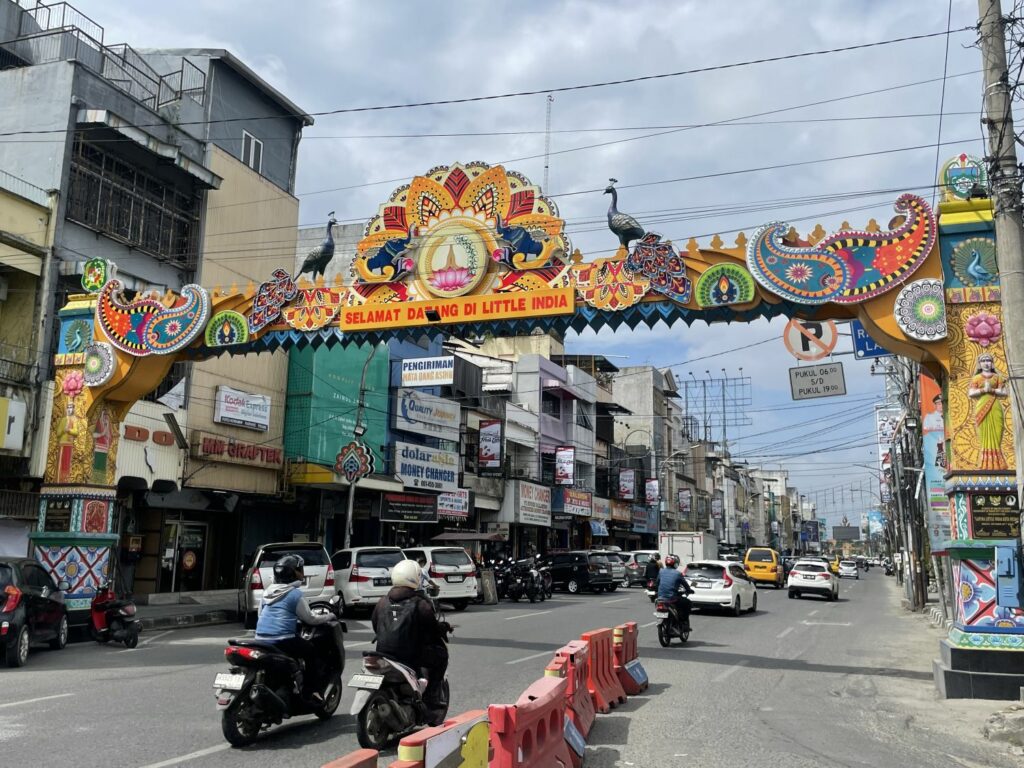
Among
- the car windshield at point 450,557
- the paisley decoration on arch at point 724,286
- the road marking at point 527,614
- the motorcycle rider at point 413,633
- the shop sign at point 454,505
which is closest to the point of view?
the motorcycle rider at point 413,633

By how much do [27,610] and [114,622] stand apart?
2287mm

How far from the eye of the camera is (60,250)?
67.7 feet

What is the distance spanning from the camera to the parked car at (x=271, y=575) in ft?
58.4

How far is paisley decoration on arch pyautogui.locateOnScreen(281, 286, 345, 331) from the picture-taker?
1532 centimetres

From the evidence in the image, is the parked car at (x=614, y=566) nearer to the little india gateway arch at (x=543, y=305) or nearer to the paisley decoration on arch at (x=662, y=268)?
the little india gateway arch at (x=543, y=305)

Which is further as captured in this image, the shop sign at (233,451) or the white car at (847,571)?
the white car at (847,571)

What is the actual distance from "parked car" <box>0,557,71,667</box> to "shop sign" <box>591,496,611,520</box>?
38.9 metres

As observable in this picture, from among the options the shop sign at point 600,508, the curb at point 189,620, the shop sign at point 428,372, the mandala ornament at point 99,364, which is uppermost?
the shop sign at point 428,372

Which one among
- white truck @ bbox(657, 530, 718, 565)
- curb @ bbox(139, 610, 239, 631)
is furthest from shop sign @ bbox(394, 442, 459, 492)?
white truck @ bbox(657, 530, 718, 565)

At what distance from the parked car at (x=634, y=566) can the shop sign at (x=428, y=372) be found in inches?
505

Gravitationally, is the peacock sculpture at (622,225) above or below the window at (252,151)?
below

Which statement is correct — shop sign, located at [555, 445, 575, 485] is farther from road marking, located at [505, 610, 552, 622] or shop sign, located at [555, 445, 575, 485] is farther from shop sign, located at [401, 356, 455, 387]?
road marking, located at [505, 610, 552, 622]

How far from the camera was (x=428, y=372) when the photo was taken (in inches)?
1229

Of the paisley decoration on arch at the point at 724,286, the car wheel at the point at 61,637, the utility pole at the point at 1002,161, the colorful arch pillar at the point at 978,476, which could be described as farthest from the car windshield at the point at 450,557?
the utility pole at the point at 1002,161
